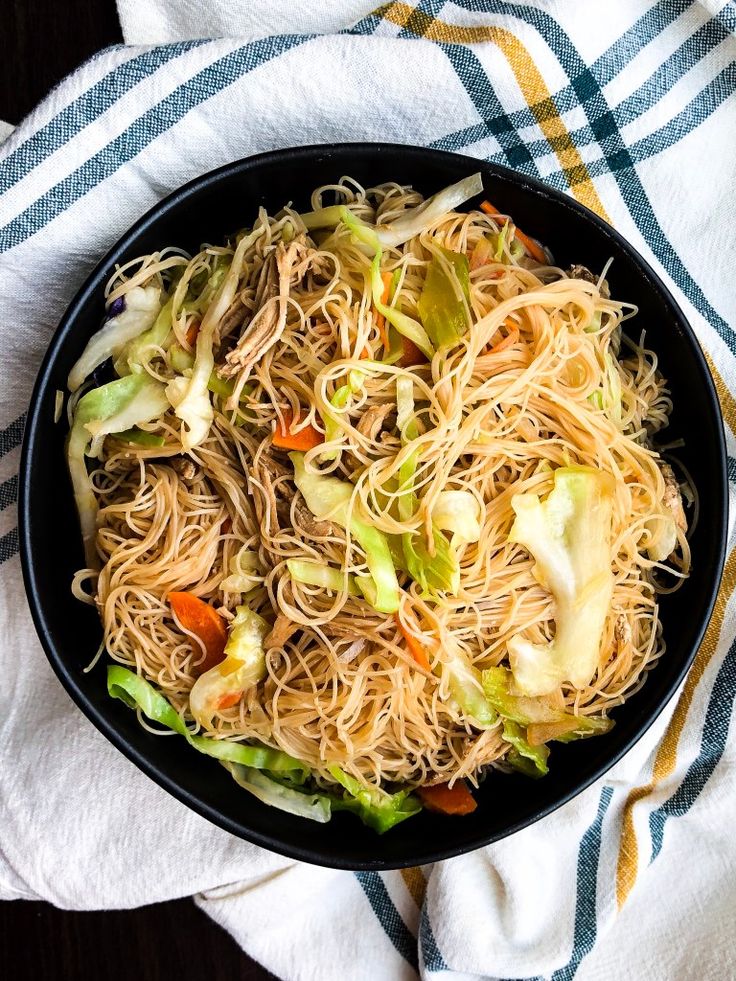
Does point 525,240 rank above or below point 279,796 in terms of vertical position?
above

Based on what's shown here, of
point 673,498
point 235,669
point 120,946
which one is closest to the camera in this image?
point 235,669

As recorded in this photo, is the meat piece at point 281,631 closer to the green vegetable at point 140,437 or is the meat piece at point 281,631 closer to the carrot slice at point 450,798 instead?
the green vegetable at point 140,437

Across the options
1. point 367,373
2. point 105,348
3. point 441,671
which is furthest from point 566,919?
point 105,348

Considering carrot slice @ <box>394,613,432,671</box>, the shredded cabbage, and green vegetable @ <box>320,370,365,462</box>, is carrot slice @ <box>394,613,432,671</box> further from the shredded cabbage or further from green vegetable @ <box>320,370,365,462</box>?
the shredded cabbage

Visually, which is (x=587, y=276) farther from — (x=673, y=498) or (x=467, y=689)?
(x=467, y=689)

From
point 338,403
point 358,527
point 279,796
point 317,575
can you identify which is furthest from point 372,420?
point 279,796
